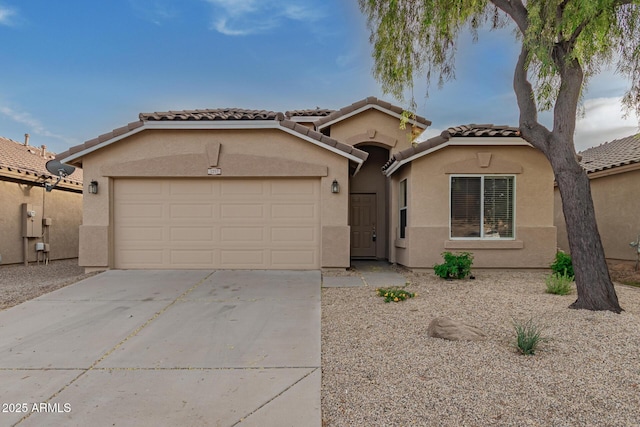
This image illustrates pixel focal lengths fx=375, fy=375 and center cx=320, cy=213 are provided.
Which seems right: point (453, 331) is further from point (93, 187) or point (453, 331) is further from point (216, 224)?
point (93, 187)

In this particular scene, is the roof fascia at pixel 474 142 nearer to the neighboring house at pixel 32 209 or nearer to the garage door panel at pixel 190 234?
the garage door panel at pixel 190 234

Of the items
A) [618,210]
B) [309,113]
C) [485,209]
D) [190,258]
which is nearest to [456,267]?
[485,209]

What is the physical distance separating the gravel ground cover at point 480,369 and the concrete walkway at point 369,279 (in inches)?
71.0

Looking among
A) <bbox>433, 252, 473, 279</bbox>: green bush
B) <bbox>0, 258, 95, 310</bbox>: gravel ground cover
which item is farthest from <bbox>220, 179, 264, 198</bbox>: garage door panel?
<bbox>433, 252, 473, 279</bbox>: green bush

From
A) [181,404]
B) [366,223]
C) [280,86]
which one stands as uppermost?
[280,86]

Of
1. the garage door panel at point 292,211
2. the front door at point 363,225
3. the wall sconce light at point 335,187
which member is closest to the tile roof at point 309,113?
the front door at point 363,225

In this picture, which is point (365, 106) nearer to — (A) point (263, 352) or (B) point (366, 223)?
(B) point (366, 223)

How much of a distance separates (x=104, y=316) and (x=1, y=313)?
6.25ft

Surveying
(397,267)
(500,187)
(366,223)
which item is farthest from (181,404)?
(366,223)

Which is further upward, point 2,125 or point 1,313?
point 2,125

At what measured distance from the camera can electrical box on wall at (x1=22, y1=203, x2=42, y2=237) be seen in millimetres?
12281

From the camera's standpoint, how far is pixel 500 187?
10109mm

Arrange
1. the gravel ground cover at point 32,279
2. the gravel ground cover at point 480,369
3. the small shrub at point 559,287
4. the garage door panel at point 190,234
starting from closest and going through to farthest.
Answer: the gravel ground cover at point 480,369 → the small shrub at point 559,287 → the gravel ground cover at point 32,279 → the garage door panel at point 190,234

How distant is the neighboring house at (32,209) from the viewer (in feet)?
38.7
